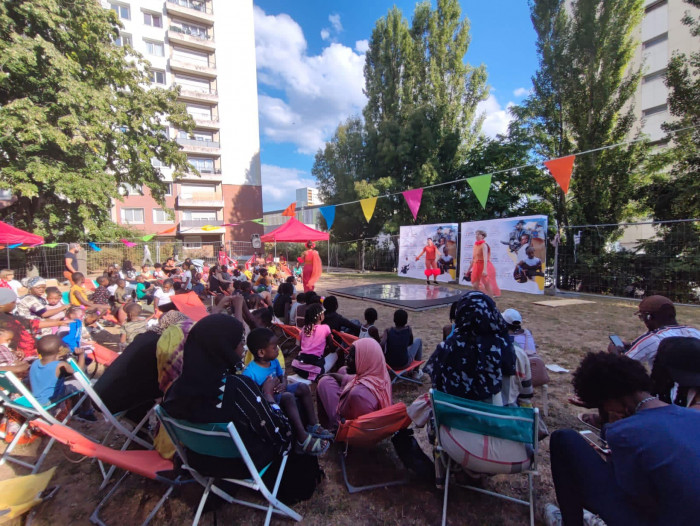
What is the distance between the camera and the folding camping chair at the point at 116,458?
1.79 meters

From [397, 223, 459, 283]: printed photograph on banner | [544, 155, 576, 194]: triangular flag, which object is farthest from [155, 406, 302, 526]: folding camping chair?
[397, 223, 459, 283]: printed photograph on banner

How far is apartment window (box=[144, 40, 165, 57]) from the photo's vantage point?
28344mm

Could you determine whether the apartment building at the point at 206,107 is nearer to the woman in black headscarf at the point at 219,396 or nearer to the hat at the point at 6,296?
the hat at the point at 6,296

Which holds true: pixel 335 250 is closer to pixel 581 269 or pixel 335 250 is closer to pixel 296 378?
pixel 581 269

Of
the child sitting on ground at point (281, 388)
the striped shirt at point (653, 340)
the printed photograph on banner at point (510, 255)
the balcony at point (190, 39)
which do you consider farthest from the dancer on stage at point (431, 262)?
the balcony at point (190, 39)

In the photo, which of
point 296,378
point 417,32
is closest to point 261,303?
point 296,378

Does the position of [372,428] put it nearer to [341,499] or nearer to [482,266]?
[341,499]

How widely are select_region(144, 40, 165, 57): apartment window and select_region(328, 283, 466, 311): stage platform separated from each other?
1246 inches

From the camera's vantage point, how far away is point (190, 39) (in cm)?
2925

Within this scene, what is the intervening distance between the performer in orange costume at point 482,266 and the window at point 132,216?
30.5m

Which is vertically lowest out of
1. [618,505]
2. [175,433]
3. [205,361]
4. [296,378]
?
[296,378]

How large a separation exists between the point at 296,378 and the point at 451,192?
15250 millimetres

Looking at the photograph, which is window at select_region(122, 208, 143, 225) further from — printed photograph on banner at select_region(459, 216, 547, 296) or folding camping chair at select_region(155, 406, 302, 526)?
folding camping chair at select_region(155, 406, 302, 526)

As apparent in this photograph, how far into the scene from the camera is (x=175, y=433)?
1.74 m
